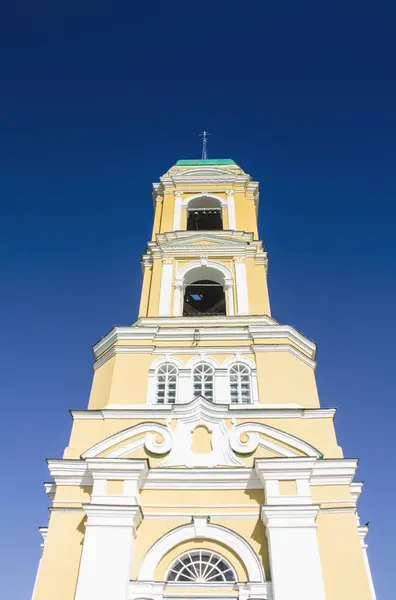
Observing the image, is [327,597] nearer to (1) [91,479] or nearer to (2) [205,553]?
(2) [205,553]

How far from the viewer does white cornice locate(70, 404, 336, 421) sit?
14.3 metres

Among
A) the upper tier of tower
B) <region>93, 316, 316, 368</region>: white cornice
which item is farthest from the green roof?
<region>93, 316, 316, 368</region>: white cornice

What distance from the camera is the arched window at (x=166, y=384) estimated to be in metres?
15.1

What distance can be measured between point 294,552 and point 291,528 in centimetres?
49

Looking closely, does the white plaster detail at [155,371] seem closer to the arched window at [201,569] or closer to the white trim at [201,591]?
the arched window at [201,569]

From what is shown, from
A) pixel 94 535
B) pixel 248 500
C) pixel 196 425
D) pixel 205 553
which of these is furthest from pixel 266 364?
pixel 94 535

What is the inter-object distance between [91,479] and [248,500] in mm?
3679

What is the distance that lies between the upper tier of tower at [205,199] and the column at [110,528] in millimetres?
10333

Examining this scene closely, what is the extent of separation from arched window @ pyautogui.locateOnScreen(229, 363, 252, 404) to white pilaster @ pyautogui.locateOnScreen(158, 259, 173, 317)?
3.11m

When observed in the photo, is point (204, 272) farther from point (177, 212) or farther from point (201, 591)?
point (201, 591)

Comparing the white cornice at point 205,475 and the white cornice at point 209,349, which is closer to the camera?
the white cornice at point 205,475

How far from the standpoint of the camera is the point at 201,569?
1212cm

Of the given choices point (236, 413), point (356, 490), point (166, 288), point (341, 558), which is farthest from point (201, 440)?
point (166, 288)

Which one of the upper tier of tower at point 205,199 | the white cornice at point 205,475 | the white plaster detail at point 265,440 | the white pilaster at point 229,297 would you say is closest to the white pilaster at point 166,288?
the white pilaster at point 229,297
